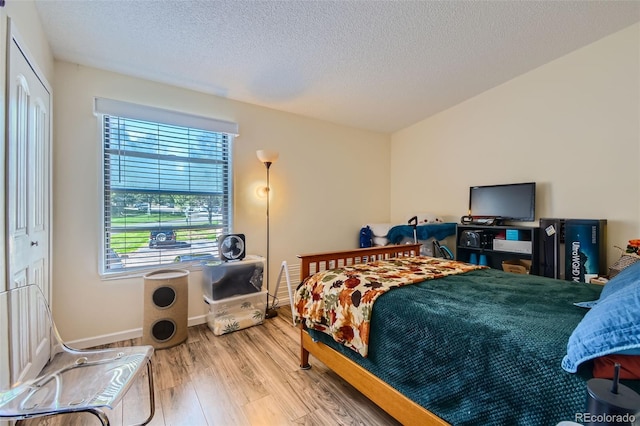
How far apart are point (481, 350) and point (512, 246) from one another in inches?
94.6

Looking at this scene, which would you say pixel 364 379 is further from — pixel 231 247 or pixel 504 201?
pixel 504 201

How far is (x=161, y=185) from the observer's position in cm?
280

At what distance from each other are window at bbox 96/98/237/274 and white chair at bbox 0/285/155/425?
42.0 inches

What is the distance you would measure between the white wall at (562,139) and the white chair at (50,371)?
12.2 feet

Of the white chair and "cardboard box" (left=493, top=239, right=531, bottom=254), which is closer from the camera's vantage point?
the white chair

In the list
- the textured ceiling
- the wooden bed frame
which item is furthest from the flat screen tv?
the wooden bed frame

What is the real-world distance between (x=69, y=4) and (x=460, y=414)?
10.4 feet

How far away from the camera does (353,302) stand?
1.62 meters

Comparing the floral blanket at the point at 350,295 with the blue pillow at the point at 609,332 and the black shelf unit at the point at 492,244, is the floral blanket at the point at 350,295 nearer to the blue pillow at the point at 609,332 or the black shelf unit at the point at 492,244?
the blue pillow at the point at 609,332

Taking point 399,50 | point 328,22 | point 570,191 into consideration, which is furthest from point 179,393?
point 570,191

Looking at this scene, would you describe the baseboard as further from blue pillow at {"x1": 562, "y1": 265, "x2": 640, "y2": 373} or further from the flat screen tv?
the flat screen tv

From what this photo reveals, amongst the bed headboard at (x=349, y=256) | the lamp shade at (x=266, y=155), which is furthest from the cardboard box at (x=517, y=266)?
the lamp shade at (x=266, y=155)

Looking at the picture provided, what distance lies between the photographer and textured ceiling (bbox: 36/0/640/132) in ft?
6.48

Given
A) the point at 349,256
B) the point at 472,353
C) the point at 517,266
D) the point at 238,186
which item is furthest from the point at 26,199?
the point at 517,266
